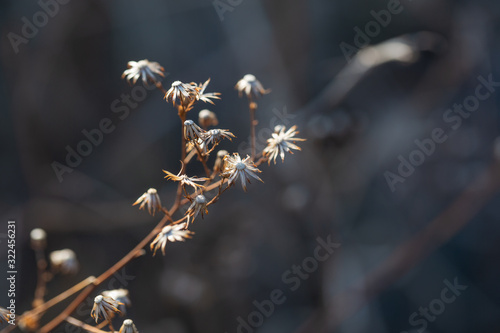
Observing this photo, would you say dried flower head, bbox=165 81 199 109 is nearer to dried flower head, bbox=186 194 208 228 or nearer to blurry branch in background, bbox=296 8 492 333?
dried flower head, bbox=186 194 208 228

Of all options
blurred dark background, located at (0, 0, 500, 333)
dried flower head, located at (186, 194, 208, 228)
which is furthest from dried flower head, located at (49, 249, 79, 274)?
blurred dark background, located at (0, 0, 500, 333)

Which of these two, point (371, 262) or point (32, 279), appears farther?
point (371, 262)

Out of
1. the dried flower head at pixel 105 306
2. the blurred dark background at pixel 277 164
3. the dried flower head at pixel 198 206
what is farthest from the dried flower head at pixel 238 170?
the blurred dark background at pixel 277 164

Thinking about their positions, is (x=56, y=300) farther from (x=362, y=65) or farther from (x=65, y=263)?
(x=362, y=65)

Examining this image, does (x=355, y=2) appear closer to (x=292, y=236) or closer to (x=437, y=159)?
(x=437, y=159)

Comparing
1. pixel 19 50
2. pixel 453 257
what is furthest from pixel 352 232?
pixel 19 50

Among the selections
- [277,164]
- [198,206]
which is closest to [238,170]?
[198,206]

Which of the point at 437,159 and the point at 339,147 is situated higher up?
the point at 339,147

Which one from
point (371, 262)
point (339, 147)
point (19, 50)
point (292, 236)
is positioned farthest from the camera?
point (371, 262)
